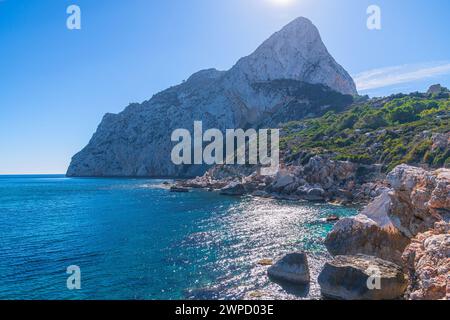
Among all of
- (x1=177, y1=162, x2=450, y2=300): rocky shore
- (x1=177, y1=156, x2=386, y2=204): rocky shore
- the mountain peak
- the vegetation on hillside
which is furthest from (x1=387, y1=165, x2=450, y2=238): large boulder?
the mountain peak

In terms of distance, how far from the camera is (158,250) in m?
34.2

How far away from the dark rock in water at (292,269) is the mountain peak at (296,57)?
506 ft

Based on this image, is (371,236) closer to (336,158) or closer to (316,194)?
(316,194)

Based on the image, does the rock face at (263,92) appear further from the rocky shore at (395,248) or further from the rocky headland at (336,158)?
the rocky shore at (395,248)

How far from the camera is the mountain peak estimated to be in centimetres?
16800

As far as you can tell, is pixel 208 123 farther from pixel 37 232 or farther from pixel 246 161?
pixel 37 232

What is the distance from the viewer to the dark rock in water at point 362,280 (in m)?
20.4

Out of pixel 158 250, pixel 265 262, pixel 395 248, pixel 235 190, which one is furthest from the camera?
pixel 235 190

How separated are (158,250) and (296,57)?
15442 cm

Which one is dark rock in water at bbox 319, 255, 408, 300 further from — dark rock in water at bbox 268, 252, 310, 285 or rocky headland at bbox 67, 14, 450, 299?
dark rock in water at bbox 268, 252, 310, 285

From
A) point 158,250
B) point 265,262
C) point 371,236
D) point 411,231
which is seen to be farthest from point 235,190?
point 411,231

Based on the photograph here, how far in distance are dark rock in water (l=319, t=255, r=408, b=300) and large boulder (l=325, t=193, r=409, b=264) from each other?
5.19 metres

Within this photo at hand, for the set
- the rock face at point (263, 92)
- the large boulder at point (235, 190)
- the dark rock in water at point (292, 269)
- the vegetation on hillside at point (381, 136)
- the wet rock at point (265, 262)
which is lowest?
the large boulder at point (235, 190)

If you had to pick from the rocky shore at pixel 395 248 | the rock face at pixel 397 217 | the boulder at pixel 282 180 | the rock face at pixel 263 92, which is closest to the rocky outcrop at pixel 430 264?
the rocky shore at pixel 395 248
